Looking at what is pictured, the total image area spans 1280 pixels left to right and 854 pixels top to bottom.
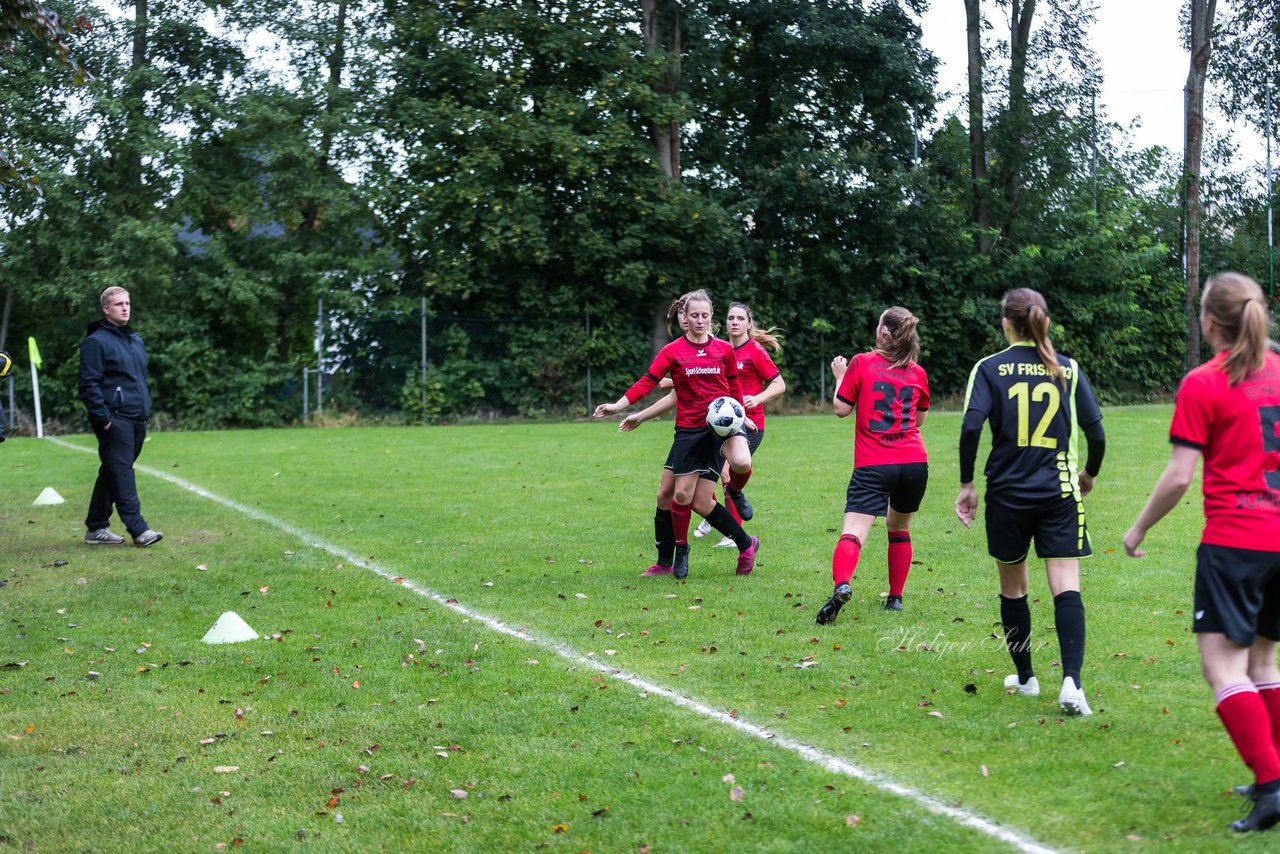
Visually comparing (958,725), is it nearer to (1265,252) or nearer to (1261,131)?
(1265,252)

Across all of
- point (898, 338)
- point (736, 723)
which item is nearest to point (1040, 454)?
point (736, 723)

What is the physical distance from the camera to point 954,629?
6719 millimetres

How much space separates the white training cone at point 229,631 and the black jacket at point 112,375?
11.3 ft

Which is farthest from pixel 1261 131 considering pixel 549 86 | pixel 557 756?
pixel 557 756

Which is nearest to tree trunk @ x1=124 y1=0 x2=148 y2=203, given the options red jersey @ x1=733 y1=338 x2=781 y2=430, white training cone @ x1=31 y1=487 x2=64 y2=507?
white training cone @ x1=31 y1=487 x2=64 y2=507

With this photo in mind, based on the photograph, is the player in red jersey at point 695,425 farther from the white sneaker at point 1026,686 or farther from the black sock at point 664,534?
the white sneaker at point 1026,686

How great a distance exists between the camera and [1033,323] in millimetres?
5152

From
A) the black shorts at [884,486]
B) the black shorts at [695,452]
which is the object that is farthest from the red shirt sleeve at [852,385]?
the black shorts at [695,452]

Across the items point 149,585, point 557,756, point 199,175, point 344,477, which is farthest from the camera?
point 199,175

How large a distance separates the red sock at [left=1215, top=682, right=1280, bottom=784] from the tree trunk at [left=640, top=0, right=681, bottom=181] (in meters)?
24.9

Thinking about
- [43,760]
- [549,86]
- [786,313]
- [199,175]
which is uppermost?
[549,86]

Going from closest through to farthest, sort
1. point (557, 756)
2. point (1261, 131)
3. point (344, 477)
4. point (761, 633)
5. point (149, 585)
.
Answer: point (557, 756) → point (761, 633) → point (149, 585) → point (344, 477) → point (1261, 131)

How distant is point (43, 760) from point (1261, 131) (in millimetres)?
38754

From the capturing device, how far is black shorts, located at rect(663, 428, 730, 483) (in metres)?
8.33
